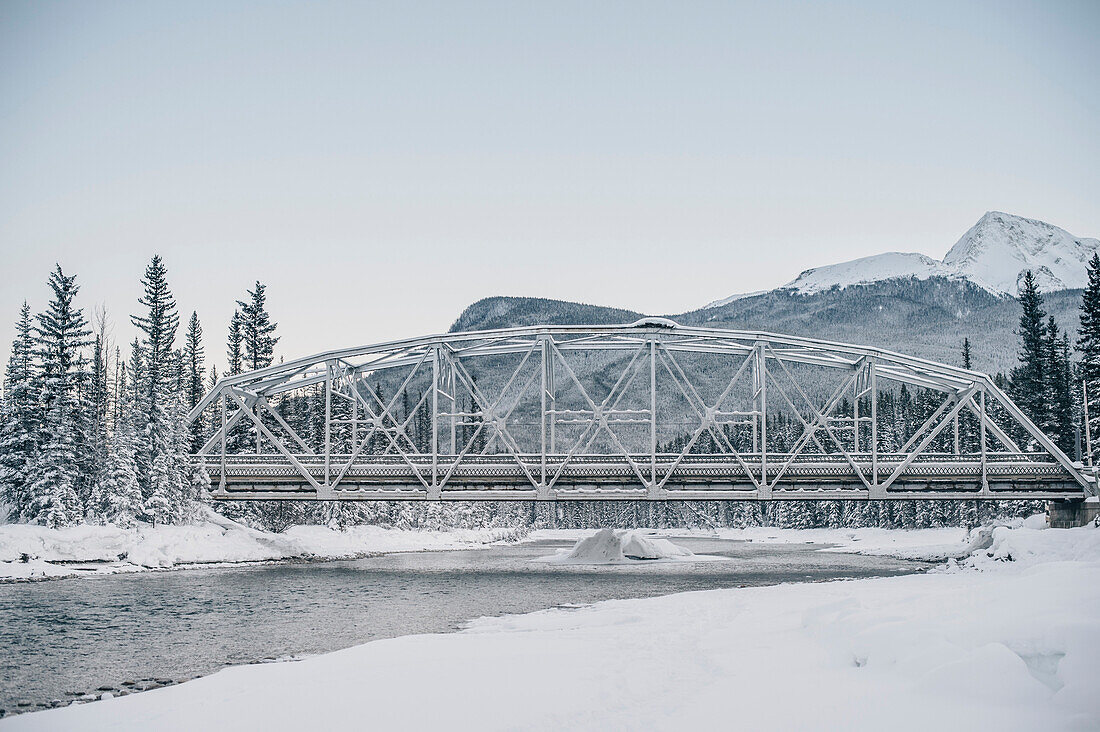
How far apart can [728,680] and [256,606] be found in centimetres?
2240

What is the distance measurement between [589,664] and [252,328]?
87905 mm

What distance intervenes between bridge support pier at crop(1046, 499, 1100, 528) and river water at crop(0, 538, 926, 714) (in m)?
10.0

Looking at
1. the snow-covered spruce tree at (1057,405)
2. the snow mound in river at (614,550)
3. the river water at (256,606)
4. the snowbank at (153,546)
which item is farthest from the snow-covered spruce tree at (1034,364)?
the snowbank at (153,546)

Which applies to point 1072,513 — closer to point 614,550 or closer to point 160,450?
point 614,550

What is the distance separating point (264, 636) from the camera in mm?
25359

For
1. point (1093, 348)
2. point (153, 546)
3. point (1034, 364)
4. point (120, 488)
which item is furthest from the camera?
point (1034, 364)

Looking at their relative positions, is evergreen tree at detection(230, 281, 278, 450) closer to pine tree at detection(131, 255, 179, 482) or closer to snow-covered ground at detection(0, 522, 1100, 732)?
pine tree at detection(131, 255, 179, 482)

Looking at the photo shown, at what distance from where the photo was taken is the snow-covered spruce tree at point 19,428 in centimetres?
5672

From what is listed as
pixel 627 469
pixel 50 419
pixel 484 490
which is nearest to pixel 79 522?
pixel 50 419

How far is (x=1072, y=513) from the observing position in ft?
190

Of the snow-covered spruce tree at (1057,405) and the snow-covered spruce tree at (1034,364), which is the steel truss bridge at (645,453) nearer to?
the snow-covered spruce tree at (1057,405)

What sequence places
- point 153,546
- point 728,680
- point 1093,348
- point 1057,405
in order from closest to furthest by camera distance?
1. point 728,680
2. point 153,546
3. point 1093,348
4. point 1057,405

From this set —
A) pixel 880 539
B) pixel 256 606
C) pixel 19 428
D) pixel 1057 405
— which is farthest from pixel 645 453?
pixel 880 539

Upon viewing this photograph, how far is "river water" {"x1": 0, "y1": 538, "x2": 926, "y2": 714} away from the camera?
67.7 feet
